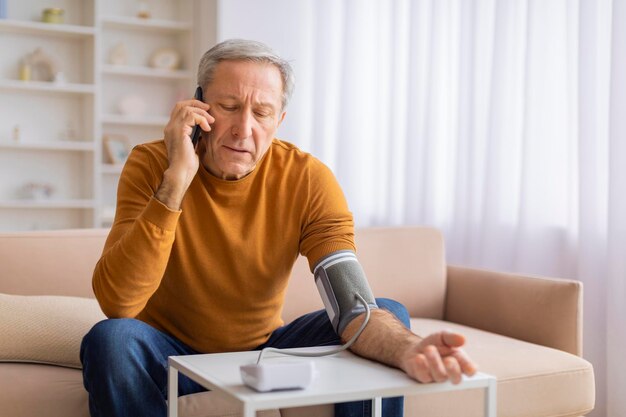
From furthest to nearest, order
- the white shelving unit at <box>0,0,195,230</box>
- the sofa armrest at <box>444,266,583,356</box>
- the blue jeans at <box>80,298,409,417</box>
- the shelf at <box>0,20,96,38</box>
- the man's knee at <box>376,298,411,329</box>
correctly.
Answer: the white shelving unit at <box>0,0,195,230</box> < the shelf at <box>0,20,96,38</box> < the sofa armrest at <box>444,266,583,356</box> < the man's knee at <box>376,298,411,329</box> < the blue jeans at <box>80,298,409,417</box>

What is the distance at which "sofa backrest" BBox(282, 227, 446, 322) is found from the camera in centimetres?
277

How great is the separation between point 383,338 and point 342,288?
205 millimetres

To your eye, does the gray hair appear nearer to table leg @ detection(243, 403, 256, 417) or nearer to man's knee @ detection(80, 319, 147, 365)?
man's knee @ detection(80, 319, 147, 365)

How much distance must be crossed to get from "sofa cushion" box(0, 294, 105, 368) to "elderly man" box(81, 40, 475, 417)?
27 centimetres

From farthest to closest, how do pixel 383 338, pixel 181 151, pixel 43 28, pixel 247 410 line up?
pixel 43 28
pixel 181 151
pixel 383 338
pixel 247 410

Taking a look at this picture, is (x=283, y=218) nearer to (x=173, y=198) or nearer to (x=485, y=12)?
(x=173, y=198)

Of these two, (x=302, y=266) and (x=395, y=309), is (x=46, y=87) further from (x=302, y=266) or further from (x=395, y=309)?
(x=395, y=309)

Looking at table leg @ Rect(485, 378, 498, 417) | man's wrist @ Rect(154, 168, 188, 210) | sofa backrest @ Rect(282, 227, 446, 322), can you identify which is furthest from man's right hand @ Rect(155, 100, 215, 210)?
sofa backrest @ Rect(282, 227, 446, 322)

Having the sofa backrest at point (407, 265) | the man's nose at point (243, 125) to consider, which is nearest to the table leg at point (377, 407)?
the man's nose at point (243, 125)

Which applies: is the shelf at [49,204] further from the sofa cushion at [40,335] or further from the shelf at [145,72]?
the sofa cushion at [40,335]

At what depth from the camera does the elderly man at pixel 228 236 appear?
1609 millimetres

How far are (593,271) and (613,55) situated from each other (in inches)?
28.3

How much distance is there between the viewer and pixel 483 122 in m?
3.38

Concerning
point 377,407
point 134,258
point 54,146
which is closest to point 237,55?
point 134,258
